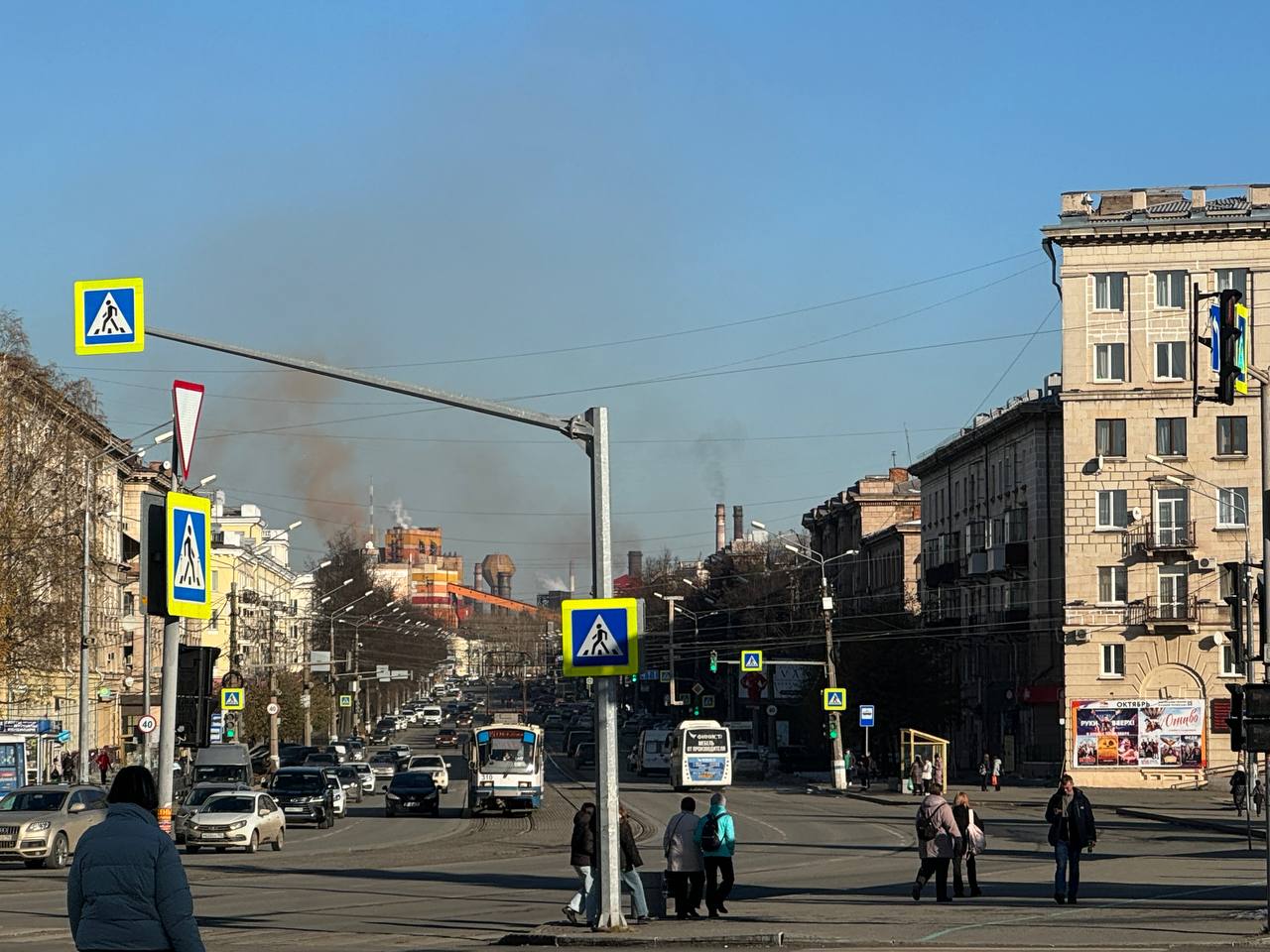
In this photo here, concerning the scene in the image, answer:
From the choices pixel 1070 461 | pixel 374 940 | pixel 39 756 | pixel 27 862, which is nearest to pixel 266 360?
pixel 374 940

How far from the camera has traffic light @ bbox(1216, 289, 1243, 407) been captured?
21.7 m

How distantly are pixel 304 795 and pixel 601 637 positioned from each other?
34192 mm

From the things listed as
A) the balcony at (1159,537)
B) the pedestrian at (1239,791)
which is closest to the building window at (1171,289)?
the balcony at (1159,537)

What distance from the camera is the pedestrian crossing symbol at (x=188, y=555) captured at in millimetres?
16234

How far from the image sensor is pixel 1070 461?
253 ft

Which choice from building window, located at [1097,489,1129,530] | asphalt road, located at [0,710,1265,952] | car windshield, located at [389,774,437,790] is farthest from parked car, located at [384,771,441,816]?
building window, located at [1097,489,1129,530]

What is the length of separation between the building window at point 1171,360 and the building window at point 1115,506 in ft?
16.5

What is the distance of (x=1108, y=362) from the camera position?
7688 cm

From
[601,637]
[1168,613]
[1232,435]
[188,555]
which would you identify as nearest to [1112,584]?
[1168,613]

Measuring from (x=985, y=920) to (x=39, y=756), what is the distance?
45762 mm

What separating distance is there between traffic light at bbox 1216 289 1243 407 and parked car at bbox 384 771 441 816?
43155 millimetres

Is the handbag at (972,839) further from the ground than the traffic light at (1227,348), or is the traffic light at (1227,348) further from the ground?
the traffic light at (1227,348)

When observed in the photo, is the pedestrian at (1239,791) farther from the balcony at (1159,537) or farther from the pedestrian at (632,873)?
the pedestrian at (632,873)

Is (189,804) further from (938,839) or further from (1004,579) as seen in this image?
(1004,579)
